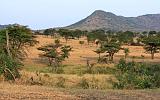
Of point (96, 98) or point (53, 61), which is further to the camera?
point (53, 61)

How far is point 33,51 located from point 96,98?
189ft

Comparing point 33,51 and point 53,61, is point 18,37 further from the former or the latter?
point 33,51

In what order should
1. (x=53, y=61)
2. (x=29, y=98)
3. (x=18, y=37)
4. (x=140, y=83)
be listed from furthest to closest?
(x=53, y=61) < (x=18, y=37) < (x=140, y=83) < (x=29, y=98)

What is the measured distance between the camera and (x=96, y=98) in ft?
45.2

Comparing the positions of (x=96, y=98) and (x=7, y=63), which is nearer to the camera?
(x=96, y=98)

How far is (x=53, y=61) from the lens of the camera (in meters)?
54.1

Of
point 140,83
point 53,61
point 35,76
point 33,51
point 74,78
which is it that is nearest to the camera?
point 140,83

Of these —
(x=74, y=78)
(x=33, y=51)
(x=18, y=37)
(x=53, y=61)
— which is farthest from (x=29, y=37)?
(x=33, y=51)

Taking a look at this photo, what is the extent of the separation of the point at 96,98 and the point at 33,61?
143 ft

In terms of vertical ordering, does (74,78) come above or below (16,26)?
below

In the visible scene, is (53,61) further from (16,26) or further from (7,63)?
(7,63)

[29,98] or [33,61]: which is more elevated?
[29,98]

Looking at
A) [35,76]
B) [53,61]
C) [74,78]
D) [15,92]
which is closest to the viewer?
[15,92]

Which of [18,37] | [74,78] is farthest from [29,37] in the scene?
[74,78]
